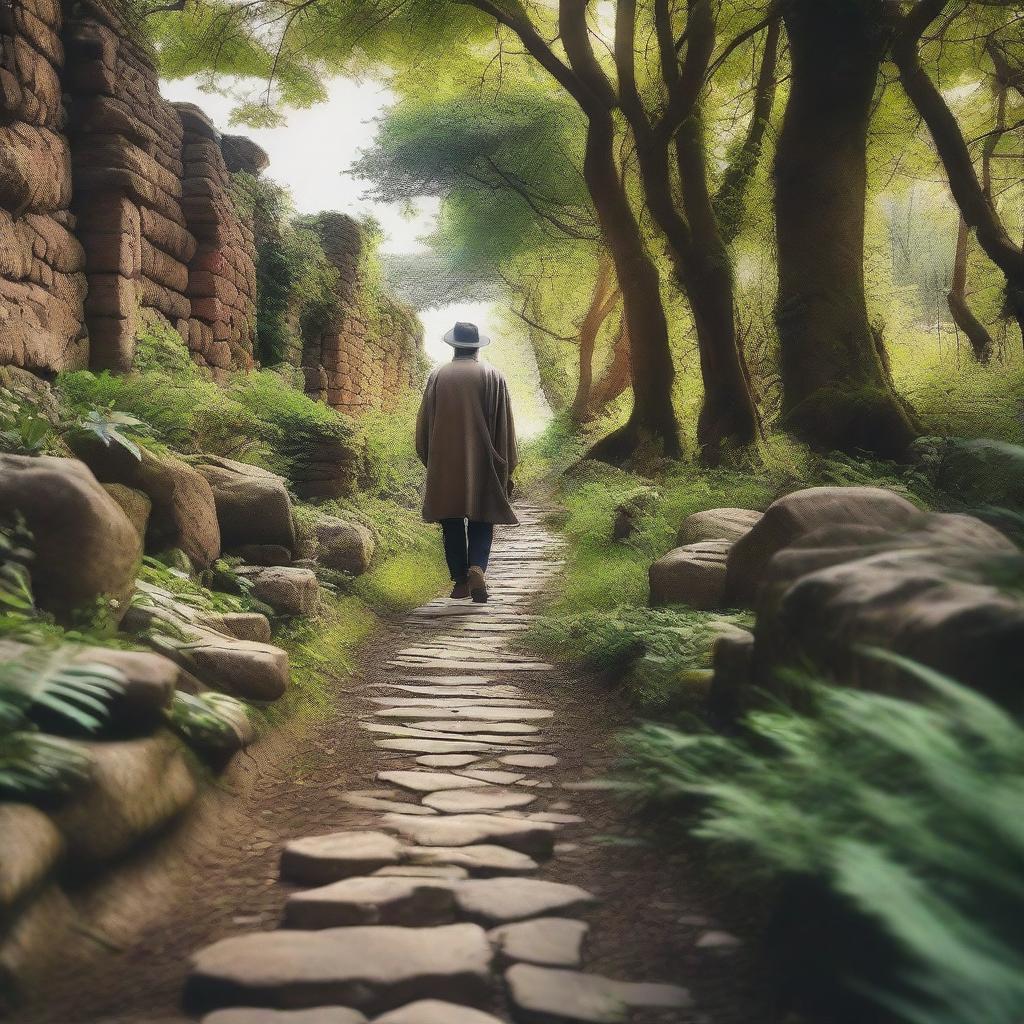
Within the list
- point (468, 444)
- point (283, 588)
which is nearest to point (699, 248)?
point (468, 444)

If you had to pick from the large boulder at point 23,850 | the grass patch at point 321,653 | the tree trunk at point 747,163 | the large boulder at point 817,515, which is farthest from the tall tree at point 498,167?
the large boulder at point 23,850

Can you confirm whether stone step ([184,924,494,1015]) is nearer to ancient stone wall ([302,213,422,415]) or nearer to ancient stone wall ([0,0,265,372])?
ancient stone wall ([0,0,265,372])

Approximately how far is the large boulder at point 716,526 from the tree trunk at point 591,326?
13.8 metres

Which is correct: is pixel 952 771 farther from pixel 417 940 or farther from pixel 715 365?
pixel 715 365

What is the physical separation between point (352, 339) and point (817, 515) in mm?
10717

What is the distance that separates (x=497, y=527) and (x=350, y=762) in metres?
9.76

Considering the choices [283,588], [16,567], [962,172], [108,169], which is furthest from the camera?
[962,172]

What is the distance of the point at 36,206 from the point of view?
6.12 meters

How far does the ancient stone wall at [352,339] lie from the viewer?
42.0 ft

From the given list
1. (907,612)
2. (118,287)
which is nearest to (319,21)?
(118,287)

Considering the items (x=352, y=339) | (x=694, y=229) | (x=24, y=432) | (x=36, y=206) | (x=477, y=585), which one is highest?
(x=694, y=229)

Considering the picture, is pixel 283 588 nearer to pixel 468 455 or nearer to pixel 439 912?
pixel 468 455

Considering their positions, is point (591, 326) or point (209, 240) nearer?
point (209, 240)

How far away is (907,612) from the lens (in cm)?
196
